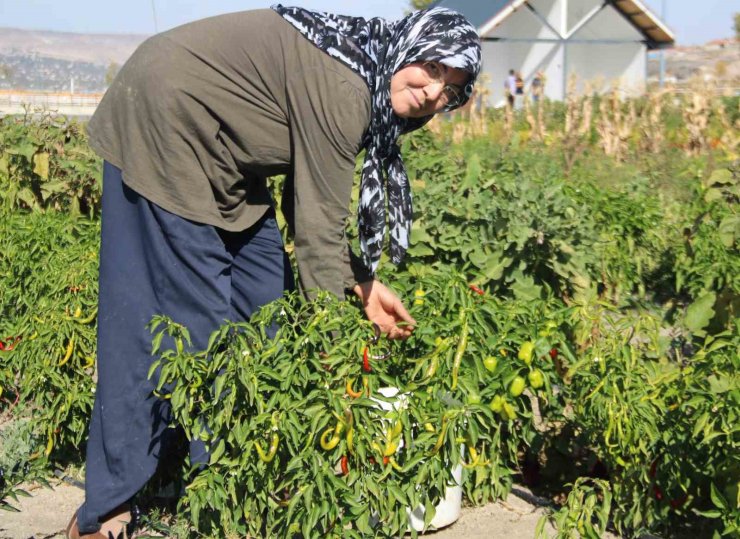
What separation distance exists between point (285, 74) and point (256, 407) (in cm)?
90

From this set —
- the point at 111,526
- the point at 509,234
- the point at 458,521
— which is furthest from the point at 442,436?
the point at 509,234

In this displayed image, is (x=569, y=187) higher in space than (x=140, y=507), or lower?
higher

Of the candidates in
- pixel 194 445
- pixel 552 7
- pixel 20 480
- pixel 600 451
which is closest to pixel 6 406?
pixel 20 480

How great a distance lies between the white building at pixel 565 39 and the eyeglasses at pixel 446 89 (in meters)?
25.5

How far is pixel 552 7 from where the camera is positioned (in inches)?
1129

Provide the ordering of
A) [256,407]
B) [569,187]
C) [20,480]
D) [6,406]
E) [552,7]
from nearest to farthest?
1. [256,407]
2. [20,480]
3. [6,406]
4. [569,187]
5. [552,7]

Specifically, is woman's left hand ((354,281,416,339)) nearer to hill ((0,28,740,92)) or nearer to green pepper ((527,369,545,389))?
green pepper ((527,369,545,389))

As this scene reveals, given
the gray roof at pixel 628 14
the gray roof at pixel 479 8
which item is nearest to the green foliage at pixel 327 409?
the gray roof at pixel 479 8

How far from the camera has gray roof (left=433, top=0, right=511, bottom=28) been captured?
27297 millimetres

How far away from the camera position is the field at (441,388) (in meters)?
2.59

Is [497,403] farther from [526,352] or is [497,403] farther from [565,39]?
[565,39]

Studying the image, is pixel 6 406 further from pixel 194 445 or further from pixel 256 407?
pixel 256 407

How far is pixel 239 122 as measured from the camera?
111 inches

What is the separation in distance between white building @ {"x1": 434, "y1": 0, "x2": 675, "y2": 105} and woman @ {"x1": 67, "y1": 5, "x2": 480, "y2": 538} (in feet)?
83.5
